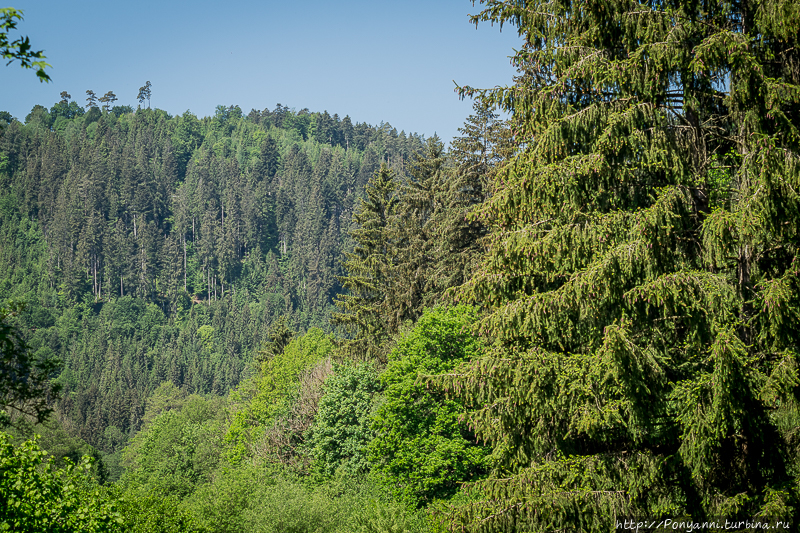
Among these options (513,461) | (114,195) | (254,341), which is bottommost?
(513,461)

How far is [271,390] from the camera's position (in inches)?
1678

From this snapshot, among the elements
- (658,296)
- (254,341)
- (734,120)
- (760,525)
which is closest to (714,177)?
(734,120)

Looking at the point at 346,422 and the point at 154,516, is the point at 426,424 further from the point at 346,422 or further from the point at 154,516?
the point at 154,516

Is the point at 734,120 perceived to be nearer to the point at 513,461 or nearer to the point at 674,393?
the point at 674,393

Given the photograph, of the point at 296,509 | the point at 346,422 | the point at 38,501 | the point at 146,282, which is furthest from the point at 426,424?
the point at 146,282

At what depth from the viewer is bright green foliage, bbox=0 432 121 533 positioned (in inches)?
323

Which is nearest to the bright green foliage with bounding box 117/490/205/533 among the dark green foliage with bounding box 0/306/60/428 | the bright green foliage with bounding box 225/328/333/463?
the dark green foliage with bounding box 0/306/60/428

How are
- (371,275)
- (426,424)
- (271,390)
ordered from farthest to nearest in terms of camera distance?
(271,390) → (371,275) → (426,424)

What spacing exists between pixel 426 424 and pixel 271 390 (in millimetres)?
25210

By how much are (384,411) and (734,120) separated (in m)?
14.9

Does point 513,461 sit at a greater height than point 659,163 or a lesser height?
lesser

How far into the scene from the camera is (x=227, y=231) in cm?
18800

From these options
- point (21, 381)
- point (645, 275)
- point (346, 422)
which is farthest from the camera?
point (346, 422)

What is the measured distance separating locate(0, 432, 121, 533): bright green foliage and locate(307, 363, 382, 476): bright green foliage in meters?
13.7
